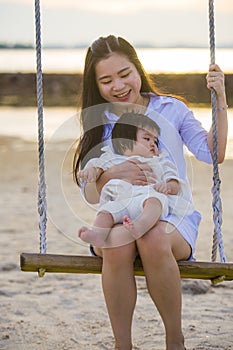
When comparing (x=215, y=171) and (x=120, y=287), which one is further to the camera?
(x=215, y=171)

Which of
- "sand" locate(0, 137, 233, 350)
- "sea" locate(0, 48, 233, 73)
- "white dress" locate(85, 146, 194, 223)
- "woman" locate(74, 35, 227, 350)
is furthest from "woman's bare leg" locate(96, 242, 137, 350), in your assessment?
"sea" locate(0, 48, 233, 73)

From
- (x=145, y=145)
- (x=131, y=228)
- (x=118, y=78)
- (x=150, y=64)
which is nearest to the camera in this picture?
(x=131, y=228)

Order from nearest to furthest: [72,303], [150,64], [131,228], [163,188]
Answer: [131,228] → [163,188] → [72,303] → [150,64]

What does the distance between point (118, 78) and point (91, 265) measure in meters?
0.74

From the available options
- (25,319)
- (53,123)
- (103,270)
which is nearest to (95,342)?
(25,319)

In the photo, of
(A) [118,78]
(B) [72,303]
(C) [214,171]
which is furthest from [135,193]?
(B) [72,303]

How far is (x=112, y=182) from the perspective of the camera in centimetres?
317

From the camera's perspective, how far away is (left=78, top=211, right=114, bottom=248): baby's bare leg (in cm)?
302

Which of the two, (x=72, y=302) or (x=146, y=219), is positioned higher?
(x=146, y=219)

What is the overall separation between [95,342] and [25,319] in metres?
0.46

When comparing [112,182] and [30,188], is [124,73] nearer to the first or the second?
[112,182]

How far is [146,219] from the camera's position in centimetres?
302

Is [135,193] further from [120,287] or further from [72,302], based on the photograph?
[72,302]

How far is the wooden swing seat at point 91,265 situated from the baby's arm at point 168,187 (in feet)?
0.85
